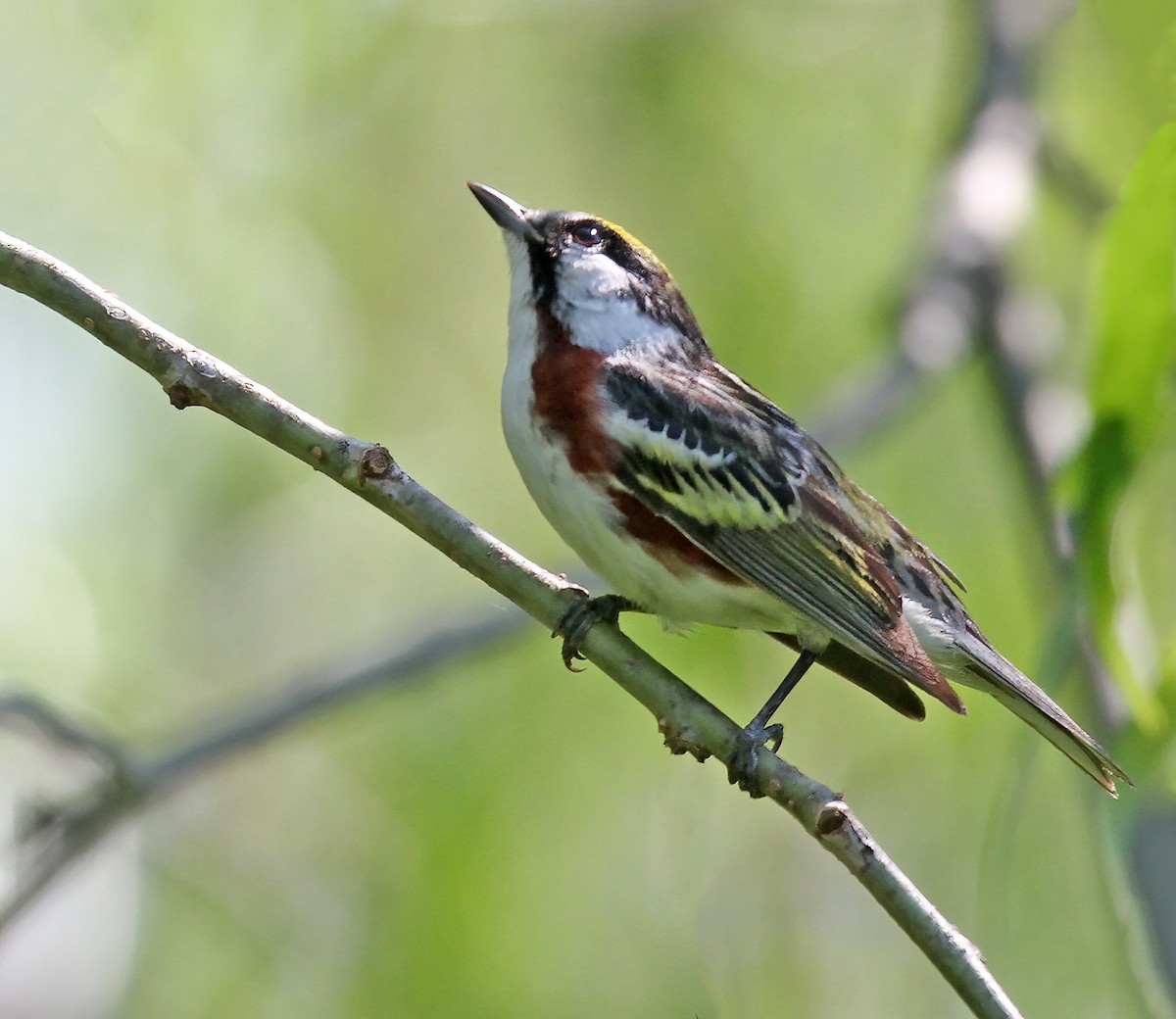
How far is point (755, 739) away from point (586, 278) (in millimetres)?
1842

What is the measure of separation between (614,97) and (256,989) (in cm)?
464

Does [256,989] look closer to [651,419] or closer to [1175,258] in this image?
[651,419]

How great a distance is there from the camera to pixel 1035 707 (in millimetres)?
3830

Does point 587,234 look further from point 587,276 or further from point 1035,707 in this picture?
point 1035,707

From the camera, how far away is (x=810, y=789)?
296 cm

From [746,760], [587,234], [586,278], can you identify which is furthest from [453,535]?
[587,234]

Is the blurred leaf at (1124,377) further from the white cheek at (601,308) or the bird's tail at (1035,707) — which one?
the white cheek at (601,308)

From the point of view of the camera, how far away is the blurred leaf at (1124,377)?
11.1ft

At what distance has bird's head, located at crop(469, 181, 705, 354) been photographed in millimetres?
4504

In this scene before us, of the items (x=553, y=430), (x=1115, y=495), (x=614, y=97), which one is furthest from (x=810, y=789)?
(x=614, y=97)

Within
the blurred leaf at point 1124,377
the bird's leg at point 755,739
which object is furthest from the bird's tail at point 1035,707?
the bird's leg at point 755,739

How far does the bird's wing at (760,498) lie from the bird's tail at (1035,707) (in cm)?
24

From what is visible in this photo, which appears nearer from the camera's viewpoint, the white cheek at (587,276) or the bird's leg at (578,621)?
the bird's leg at (578,621)

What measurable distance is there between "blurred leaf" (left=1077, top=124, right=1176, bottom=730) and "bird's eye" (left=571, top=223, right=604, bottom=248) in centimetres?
173
